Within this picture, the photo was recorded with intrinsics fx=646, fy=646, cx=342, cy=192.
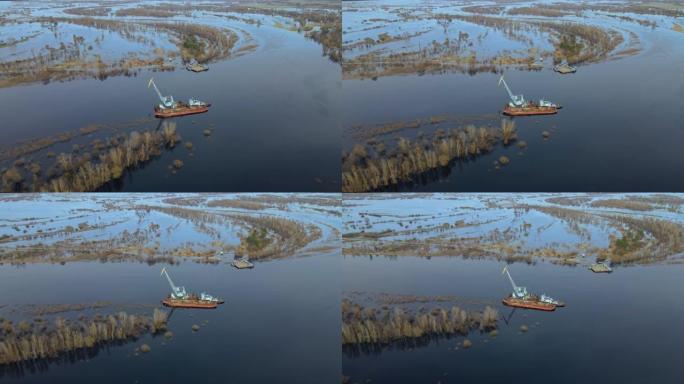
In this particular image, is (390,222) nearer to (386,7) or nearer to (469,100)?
(469,100)

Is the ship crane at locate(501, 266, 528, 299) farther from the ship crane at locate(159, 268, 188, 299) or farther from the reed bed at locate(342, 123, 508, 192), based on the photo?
the ship crane at locate(159, 268, 188, 299)

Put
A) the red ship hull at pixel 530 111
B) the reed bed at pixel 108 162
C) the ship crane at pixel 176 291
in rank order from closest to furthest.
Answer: the reed bed at pixel 108 162 → the red ship hull at pixel 530 111 → the ship crane at pixel 176 291

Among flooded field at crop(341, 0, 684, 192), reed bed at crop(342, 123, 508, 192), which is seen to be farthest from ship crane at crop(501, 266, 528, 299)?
reed bed at crop(342, 123, 508, 192)

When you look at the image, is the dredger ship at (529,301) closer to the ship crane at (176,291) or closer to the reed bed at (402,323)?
the reed bed at (402,323)

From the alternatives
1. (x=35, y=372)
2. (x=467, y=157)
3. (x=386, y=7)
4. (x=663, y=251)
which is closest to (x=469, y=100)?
(x=467, y=157)

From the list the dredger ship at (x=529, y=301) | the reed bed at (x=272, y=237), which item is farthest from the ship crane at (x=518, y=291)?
the reed bed at (x=272, y=237)

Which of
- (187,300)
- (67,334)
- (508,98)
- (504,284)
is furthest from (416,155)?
(67,334)

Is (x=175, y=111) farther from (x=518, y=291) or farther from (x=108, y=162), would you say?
(x=518, y=291)
